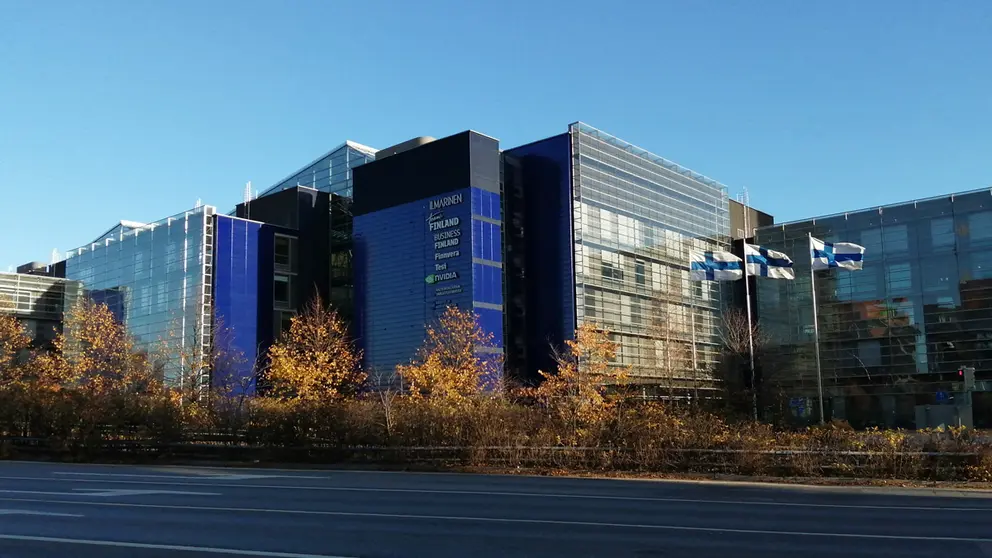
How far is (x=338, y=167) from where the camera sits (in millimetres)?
76125

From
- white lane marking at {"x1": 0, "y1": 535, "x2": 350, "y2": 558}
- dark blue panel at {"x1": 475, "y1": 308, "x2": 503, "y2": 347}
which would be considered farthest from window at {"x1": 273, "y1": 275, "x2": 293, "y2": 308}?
white lane marking at {"x1": 0, "y1": 535, "x2": 350, "y2": 558}

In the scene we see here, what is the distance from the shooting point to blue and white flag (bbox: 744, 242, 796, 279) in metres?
42.0

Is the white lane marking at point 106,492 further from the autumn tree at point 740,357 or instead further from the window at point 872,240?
the window at point 872,240

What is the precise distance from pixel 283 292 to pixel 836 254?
42.6 metres

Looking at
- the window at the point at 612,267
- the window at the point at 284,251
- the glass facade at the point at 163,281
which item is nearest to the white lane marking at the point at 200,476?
the glass facade at the point at 163,281

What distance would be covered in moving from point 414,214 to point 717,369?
81.6ft

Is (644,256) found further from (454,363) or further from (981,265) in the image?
(454,363)

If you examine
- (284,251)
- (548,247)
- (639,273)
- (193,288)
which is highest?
(284,251)

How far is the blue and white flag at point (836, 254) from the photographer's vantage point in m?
39.0

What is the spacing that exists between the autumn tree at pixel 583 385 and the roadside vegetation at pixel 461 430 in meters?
0.09

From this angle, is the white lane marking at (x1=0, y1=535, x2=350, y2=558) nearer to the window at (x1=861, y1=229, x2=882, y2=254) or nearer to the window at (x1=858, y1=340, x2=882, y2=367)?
the window at (x1=858, y1=340, x2=882, y2=367)

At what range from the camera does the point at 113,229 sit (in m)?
87.6

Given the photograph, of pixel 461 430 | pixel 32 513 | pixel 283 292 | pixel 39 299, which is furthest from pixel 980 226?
pixel 39 299

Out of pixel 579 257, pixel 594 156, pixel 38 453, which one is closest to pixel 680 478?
pixel 38 453
